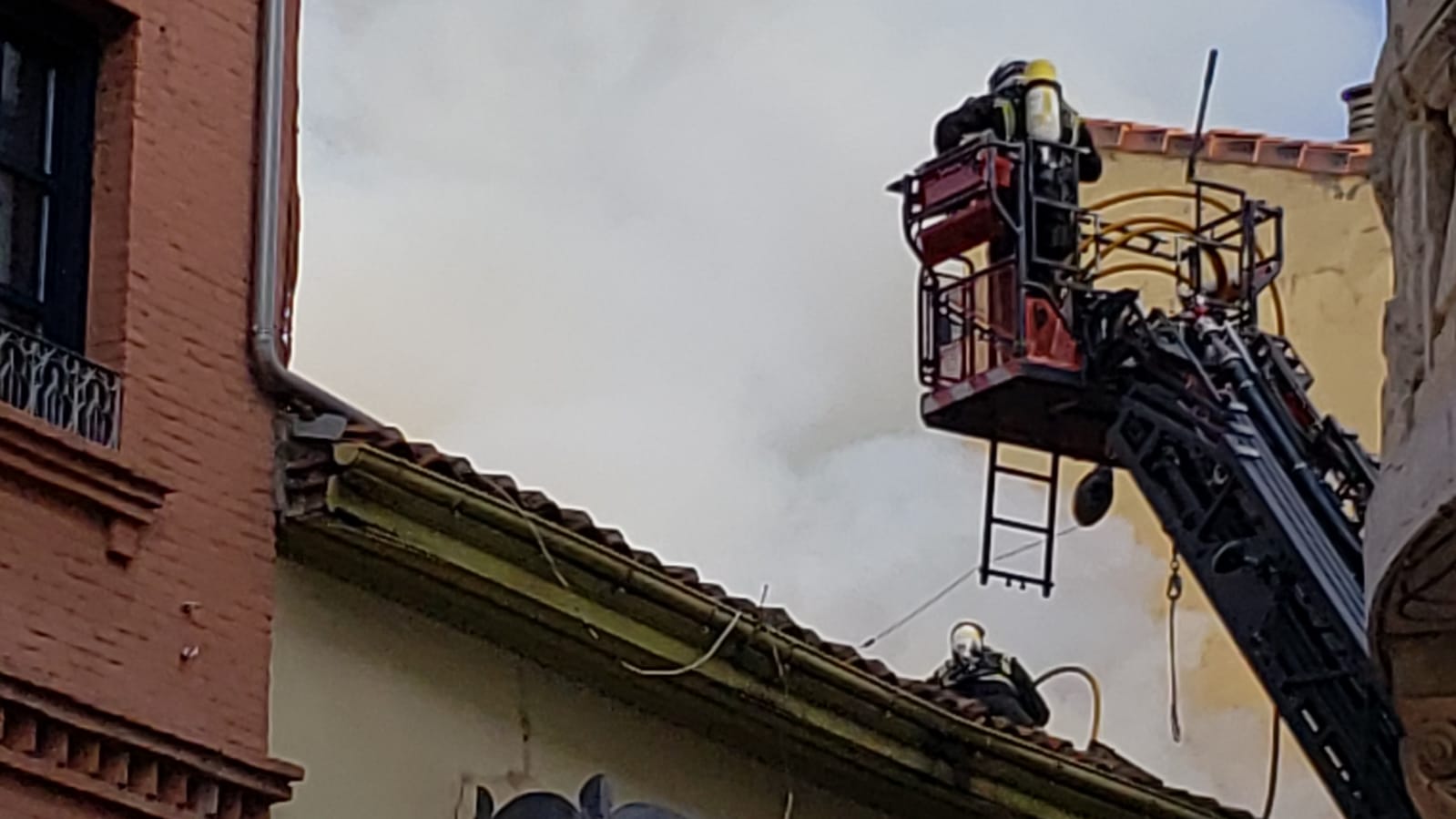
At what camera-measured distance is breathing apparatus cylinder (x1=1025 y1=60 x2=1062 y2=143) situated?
19594mm

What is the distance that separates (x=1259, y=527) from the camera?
1728 cm

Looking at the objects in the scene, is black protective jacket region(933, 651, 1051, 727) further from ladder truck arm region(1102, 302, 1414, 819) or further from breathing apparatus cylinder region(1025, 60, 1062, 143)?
breathing apparatus cylinder region(1025, 60, 1062, 143)

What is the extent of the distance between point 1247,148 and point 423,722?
12.7 meters

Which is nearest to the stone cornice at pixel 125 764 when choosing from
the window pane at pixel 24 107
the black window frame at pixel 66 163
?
the black window frame at pixel 66 163

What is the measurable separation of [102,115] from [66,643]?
207 cm

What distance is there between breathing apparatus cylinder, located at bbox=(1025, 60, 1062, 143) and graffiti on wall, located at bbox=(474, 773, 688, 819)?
6839 mm

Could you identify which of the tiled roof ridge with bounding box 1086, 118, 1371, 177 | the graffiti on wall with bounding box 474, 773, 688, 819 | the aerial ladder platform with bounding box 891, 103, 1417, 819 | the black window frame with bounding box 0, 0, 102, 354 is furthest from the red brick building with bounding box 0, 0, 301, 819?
the tiled roof ridge with bounding box 1086, 118, 1371, 177

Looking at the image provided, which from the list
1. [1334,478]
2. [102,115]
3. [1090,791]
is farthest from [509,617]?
[1334,478]

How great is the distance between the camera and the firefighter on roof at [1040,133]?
1928 centimetres

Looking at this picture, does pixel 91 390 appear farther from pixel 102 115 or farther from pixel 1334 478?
pixel 1334 478

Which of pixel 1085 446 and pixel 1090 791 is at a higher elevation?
pixel 1085 446

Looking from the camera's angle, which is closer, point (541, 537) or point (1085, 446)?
point (541, 537)

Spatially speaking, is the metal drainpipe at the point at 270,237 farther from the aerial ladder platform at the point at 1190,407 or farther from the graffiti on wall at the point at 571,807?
the aerial ladder platform at the point at 1190,407

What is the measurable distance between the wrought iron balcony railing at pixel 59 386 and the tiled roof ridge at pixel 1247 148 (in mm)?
13396
